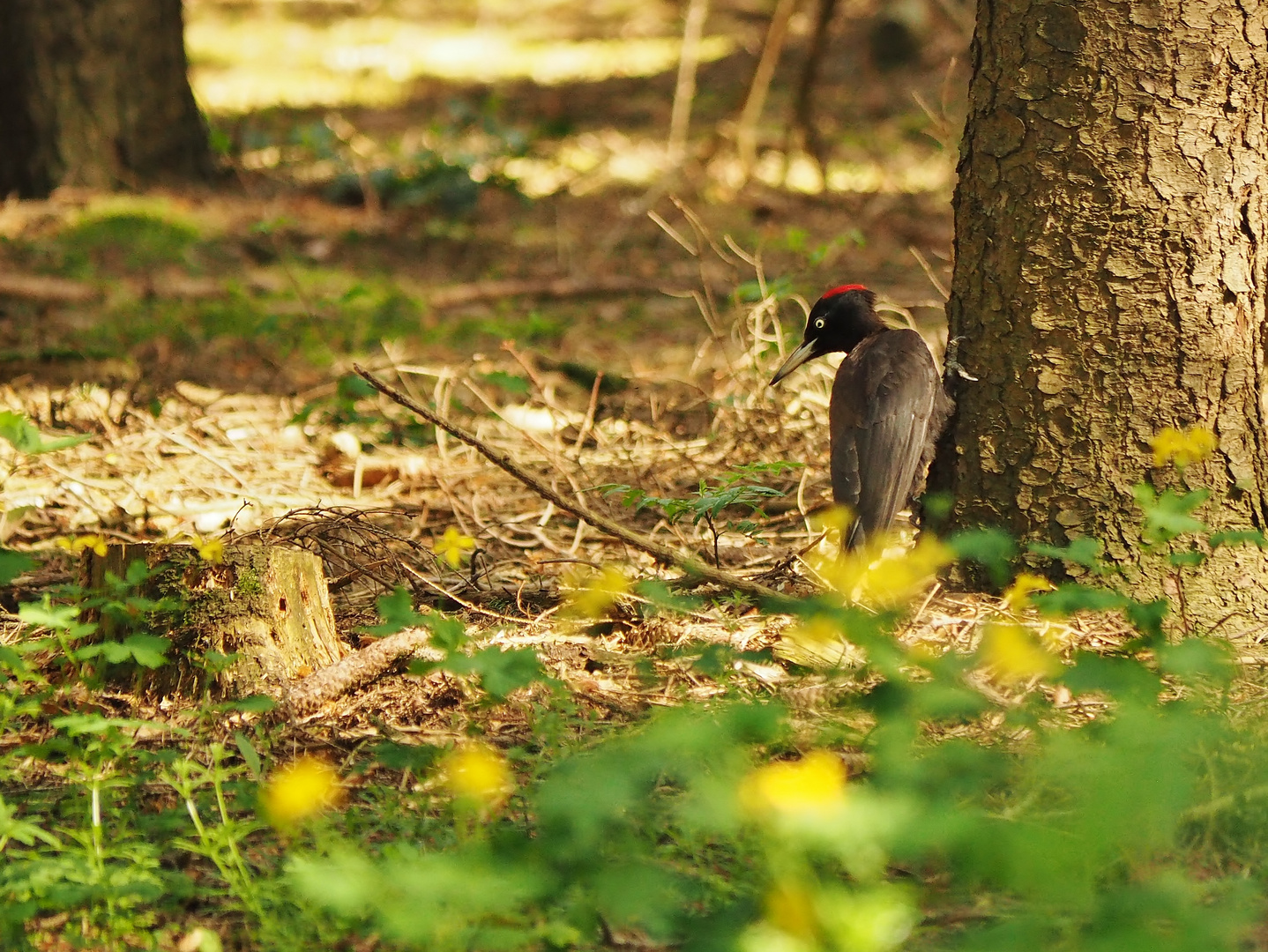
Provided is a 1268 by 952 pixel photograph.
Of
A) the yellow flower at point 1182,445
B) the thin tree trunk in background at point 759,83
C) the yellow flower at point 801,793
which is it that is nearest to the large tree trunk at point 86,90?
the thin tree trunk in background at point 759,83

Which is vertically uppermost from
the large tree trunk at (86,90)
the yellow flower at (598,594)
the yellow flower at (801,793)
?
the large tree trunk at (86,90)

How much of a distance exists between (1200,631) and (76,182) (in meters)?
7.73

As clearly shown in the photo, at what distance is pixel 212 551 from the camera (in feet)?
10.3

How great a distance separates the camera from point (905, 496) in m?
4.07

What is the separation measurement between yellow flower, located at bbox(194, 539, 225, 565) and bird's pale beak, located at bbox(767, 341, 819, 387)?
217 centimetres

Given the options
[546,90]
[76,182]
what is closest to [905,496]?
[76,182]

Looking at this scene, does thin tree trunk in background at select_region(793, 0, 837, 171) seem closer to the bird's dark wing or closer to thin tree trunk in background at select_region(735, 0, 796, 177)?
thin tree trunk in background at select_region(735, 0, 796, 177)

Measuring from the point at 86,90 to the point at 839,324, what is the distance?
601cm

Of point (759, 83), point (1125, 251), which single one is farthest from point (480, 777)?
point (759, 83)

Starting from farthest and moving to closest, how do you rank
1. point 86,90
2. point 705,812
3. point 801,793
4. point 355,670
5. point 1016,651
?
point 86,90 → point 355,670 → point 1016,651 → point 705,812 → point 801,793

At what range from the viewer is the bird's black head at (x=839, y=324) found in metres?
4.82

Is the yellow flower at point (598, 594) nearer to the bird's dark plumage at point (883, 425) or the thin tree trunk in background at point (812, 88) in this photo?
the bird's dark plumage at point (883, 425)

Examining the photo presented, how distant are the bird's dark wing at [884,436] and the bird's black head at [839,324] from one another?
24.8 inches

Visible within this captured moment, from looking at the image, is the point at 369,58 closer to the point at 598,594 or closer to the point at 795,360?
the point at 795,360
